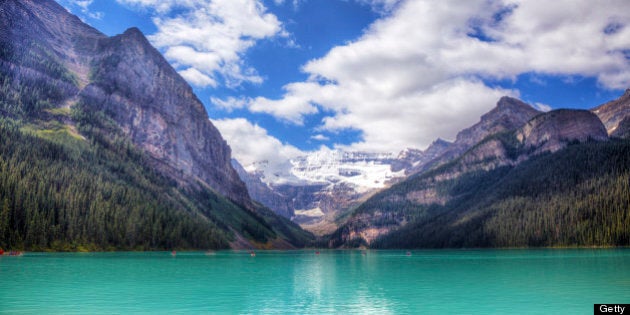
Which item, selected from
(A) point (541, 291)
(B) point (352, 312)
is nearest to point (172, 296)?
(B) point (352, 312)

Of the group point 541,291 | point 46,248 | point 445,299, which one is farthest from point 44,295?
point 46,248

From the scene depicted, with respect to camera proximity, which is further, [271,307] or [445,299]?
[445,299]

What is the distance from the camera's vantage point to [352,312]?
48500 millimetres

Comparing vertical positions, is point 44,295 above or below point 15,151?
below

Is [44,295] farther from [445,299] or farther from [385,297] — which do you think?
[445,299]

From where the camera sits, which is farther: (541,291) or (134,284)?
(134,284)

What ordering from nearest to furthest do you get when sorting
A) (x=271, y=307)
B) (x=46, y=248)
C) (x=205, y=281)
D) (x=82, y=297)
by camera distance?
(x=271, y=307), (x=82, y=297), (x=205, y=281), (x=46, y=248)

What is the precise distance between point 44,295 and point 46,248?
121 metres

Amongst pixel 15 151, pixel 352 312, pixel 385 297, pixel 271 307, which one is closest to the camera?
pixel 352 312

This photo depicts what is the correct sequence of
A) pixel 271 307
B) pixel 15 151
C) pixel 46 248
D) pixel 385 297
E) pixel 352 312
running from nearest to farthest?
1. pixel 352 312
2. pixel 271 307
3. pixel 385 297
4. pixel 46 248
5. pixel 15 151

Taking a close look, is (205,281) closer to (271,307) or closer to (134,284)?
(134,284)

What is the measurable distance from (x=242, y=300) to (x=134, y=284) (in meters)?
23.4

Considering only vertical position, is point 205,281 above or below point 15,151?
below

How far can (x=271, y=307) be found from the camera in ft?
171
